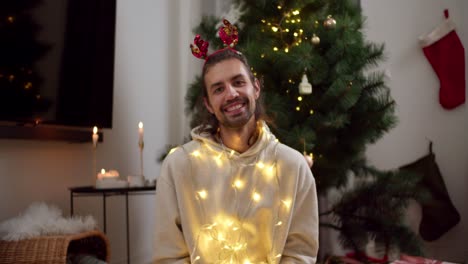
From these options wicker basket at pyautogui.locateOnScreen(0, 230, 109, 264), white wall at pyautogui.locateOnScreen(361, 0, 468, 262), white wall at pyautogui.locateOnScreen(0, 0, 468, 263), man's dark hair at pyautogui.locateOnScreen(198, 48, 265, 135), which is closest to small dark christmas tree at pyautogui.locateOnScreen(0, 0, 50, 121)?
white wall at pyautogui.locateOnScreen(0, 0, 468, 263)

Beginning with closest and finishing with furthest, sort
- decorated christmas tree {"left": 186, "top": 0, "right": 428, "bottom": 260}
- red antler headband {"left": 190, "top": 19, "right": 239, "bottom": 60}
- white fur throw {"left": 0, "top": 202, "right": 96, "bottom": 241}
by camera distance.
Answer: red antler headband {"left": 190, "top": 19, "right": 239, "bottom": 60}
white fur throw {"left": 0, "top": 202, "right": 96, "bottom": 241}
decorated christmas tree {"left": 186, "top": 0, "right": 428, "bottom": 260}

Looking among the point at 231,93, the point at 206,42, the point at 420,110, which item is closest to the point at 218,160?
the point at 231,93

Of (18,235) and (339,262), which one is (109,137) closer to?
(18,235)

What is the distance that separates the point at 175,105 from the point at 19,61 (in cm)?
126

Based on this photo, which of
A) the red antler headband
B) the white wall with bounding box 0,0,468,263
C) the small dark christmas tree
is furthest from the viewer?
the white wall with bounding box 0,0,468,263

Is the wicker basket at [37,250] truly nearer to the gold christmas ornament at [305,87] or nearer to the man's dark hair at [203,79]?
the man's dark hair at [203,79]

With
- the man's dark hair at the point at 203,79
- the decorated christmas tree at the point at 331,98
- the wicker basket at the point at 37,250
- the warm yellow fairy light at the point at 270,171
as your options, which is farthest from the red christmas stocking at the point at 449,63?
the wicker basket at the point at 37,250

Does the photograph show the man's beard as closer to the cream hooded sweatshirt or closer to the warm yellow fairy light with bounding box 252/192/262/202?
the cream hooded sweatshirt

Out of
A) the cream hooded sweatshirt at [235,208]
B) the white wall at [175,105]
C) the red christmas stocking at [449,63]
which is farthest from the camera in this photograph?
the red christmas stocking at [449,63]

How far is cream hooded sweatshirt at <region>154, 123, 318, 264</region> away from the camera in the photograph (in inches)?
45.3

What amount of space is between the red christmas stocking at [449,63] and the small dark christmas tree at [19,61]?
238 centimetres

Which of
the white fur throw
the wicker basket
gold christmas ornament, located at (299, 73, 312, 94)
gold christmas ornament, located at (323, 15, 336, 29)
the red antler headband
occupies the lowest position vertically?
the wicker basket

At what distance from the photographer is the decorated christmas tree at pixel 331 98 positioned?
1.75 m

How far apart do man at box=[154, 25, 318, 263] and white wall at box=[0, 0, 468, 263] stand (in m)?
1.15
